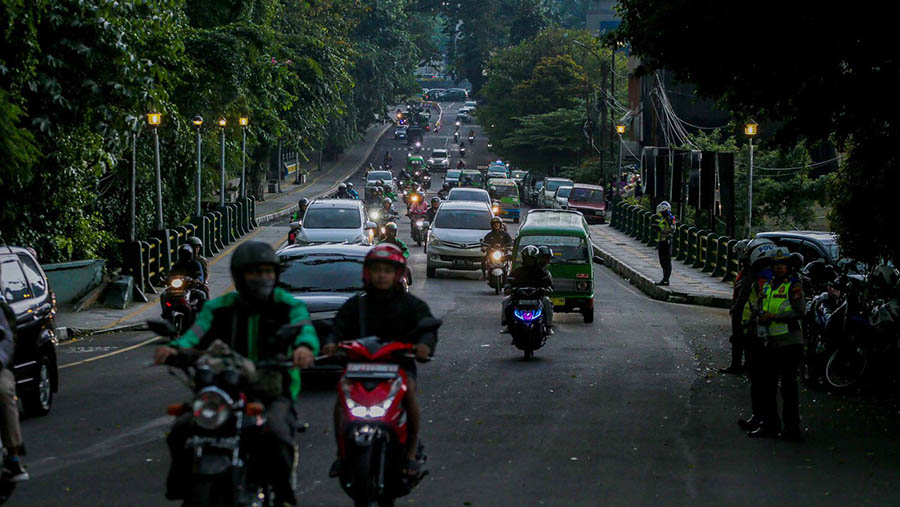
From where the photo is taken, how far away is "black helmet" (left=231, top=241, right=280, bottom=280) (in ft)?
22.7

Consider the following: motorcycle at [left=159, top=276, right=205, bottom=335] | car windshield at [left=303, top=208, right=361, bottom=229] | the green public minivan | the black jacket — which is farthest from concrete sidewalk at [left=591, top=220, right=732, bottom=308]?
the black jacket

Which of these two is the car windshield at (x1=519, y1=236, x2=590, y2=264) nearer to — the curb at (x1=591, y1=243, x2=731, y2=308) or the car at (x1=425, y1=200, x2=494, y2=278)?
the curb at (x1=591, y1=243, x2=731, y2=308)

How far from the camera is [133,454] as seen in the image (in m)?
10.5

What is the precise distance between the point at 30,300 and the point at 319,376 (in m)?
3.44

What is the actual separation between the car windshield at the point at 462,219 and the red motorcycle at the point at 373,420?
25056 mm

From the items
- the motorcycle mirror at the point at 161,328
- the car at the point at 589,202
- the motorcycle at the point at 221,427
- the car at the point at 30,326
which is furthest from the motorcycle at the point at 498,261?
the car at the point at 589,202

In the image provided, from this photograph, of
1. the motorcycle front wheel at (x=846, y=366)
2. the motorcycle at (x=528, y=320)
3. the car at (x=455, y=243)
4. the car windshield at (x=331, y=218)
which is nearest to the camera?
the motorcycle front wheel at (x=846, y=366)

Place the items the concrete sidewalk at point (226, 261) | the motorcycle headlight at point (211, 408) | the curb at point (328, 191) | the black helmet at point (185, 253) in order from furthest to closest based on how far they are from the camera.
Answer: the curb at point (328, 191), the concrete sidewalk at point (226, 261), the black helmet at point (185, 253), the motorcycle headlight at point (211, 408)

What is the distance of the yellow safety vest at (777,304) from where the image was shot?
1139cm

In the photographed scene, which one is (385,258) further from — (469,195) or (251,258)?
(469,195)

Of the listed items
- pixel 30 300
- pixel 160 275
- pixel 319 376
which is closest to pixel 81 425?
pixel 30 300

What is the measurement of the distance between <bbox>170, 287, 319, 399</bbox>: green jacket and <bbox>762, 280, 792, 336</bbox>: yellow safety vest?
5652 millimetres

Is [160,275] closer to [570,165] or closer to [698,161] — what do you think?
[698,161]

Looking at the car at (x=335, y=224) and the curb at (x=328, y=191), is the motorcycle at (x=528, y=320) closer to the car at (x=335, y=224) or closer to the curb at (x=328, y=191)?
the car at (x=335, y=224)
